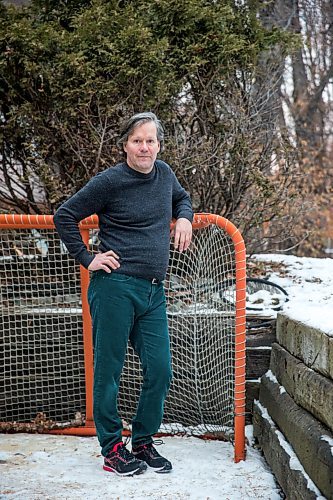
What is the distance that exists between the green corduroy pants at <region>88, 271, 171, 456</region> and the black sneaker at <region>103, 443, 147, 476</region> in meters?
0.04

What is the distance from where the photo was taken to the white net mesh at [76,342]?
175 inches

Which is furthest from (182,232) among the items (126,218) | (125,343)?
(125,343)

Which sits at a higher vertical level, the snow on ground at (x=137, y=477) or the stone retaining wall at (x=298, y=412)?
the stone retaining wall at (x=298, y=412)

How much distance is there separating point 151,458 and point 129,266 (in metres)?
1.06

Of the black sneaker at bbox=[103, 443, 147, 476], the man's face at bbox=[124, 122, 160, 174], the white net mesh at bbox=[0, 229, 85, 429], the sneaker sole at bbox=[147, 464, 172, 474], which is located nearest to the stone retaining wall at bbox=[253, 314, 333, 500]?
the sneaker sole at bbox=[147, 464, 172, 474]

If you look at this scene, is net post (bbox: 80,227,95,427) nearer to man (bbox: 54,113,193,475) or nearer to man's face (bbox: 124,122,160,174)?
man (bbox: 54,113,193,475)

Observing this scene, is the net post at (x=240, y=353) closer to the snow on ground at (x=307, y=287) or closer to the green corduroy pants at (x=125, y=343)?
the snow on ground at (x=307, y=287)

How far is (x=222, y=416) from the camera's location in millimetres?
4289

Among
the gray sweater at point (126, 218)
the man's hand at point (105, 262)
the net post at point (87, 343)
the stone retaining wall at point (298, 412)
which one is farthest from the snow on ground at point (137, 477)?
the man's hand at point (105, 262)

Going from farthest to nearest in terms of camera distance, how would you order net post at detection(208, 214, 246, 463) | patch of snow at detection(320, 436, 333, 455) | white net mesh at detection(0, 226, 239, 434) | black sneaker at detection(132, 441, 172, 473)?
white net mesh at detection(0, 226, 239, 434)
net post at detection(208, 214, 246, 463)
black sneaker at detection(132, 441, 172, 473)
patch of snow at detection(320, 436, 333, 455)

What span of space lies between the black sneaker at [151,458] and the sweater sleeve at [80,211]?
1.05m

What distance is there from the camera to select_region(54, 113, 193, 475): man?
343cm

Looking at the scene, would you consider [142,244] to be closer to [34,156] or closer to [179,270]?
[179,270]

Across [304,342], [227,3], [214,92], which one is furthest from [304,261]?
[304,342]
